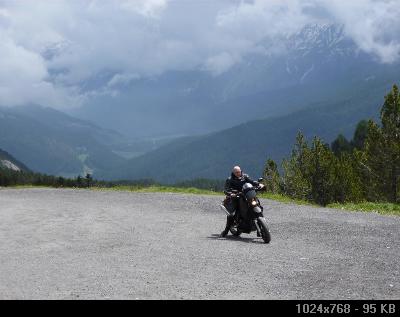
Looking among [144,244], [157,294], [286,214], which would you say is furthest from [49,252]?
[286,214]

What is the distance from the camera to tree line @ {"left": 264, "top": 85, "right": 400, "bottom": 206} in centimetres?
5347

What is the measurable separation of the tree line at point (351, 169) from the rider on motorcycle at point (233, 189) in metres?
35.6

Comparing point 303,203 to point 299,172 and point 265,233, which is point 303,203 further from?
point 299,172

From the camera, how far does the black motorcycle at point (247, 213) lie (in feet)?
61.1

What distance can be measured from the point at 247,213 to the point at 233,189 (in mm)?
1100

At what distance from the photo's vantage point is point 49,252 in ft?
53.6

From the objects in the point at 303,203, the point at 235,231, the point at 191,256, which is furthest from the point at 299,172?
the point at 191,256

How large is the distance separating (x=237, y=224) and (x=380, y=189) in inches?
1564

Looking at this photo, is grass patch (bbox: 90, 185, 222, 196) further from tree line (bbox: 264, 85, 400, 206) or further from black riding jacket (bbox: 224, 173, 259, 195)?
tree line (bbox: 264, 85, 400, 206)

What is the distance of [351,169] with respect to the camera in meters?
71.6

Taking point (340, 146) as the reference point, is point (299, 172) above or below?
below

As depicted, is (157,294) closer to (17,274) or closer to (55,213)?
(17,274)

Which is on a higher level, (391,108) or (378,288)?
(391,108)
